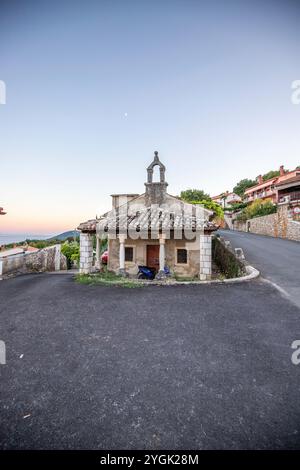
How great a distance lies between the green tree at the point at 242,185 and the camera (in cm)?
5459

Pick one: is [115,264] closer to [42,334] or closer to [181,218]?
[181,218]

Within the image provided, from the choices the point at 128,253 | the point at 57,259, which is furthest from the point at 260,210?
the point at 57,259

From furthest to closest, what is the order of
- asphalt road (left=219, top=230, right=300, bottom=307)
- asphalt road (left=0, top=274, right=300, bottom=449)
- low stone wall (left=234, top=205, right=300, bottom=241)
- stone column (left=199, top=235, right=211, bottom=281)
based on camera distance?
low stone wall (left=234, top=205, right=300, bottom=241) → stone column (left=199, top=235, right=211, bottom=281) → asphalt road (left=219, top=230, right=300, bottom=307) → asphalt road (left=0, top=274, right=300, bottom=449)

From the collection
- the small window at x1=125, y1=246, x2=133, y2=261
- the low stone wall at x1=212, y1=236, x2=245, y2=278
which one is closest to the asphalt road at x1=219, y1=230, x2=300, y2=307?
the low stone wall at x1=212, y1=236, x2=245, y2=278

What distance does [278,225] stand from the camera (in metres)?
21.8

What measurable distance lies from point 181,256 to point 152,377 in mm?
9067

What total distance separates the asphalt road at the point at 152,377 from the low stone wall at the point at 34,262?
7335mm

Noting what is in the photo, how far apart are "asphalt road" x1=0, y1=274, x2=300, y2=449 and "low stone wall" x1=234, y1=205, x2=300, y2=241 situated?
1644 cm

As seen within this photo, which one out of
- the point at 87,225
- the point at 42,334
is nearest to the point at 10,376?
the point at 42,334

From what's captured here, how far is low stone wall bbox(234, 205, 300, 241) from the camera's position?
62.5ft

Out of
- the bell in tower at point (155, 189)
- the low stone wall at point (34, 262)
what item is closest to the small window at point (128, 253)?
the bell in tower at point (155, 189)

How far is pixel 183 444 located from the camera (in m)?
2.12

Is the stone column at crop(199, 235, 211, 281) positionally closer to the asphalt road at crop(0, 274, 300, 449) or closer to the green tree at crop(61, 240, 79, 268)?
the asphalt road at crop(0, 274, 300, 449)

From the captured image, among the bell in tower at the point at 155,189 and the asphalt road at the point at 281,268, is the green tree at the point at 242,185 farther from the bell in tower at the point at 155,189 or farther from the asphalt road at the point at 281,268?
the bell in tower at the point at 155,189
